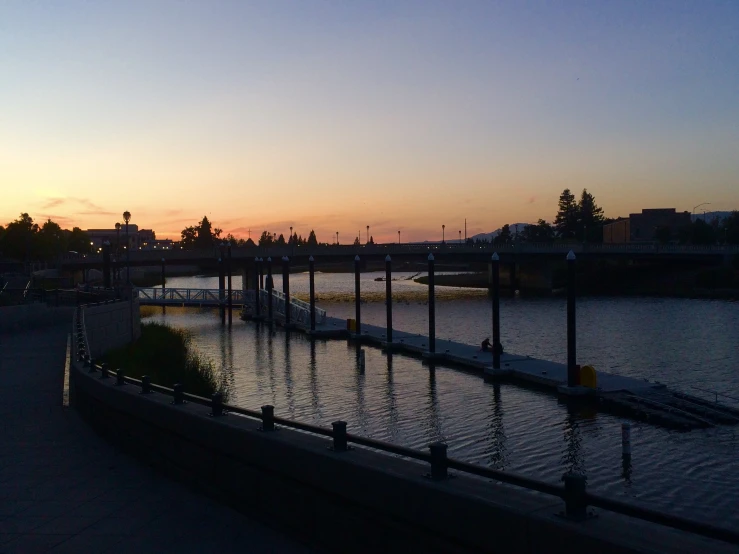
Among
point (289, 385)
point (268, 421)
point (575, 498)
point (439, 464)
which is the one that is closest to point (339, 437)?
point (268, 421)

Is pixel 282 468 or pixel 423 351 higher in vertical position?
pixel 282 468

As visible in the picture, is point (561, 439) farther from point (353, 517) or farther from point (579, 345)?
point (579, 345)

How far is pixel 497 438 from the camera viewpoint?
19.9 m

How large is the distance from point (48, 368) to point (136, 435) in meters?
12.5

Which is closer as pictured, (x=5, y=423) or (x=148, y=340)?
(x=5, y=423)

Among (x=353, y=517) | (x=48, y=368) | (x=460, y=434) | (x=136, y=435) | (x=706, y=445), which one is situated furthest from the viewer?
(x=48, y=368)

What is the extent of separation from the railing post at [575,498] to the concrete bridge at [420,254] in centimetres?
7500

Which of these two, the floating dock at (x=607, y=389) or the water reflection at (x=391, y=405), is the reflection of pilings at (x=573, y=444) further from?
the water reflection at (x=391, y=405)

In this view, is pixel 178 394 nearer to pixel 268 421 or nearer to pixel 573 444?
pixel 268 421

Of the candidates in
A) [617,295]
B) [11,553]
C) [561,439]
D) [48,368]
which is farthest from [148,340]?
[617,295]

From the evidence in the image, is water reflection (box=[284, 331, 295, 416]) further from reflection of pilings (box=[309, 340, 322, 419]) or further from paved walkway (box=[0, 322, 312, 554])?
paved walkway (box=[0, 322, 312, 554])

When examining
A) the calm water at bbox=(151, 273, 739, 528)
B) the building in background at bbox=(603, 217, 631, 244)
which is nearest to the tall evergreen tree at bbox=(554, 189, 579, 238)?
the building in background at bbox=(603, 217, 631, 244)

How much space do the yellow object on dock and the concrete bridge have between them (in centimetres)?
5649

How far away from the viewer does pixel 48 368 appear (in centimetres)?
2255
